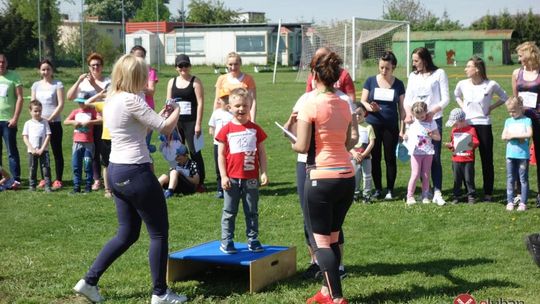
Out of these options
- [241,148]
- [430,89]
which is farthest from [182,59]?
[241,148]

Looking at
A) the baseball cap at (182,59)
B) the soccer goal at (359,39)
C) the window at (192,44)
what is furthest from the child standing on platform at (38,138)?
the window at (192,44)

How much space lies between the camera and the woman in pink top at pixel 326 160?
17.8 feet

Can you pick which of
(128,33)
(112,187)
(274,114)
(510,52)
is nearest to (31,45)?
(128,33)

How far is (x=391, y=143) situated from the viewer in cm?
1035

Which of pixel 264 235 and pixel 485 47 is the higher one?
pixel 485 47

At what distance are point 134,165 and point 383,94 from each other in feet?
17.7

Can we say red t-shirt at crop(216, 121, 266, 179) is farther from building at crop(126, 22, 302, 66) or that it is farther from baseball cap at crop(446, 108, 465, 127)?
building at crop(126, 22, 302, 66)

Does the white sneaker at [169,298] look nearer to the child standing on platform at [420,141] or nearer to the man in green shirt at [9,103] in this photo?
the child standing on platform at [420,141]

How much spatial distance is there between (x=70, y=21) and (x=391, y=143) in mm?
44278

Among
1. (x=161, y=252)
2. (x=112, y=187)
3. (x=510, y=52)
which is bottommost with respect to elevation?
(x=161, y=252)

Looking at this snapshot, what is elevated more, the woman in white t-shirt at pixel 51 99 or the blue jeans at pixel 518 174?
the woman in white t-shirt at pixel 51 99

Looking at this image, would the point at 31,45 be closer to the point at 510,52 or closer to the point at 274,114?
the point at 274,114

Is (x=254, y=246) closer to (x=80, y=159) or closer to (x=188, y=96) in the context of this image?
(x=188, y=96)

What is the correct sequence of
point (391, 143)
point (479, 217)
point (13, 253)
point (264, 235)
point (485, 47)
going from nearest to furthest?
point (13, 253) < point (264, 235) < point (479, 217) < point (391, 143) < point (485, 47)
